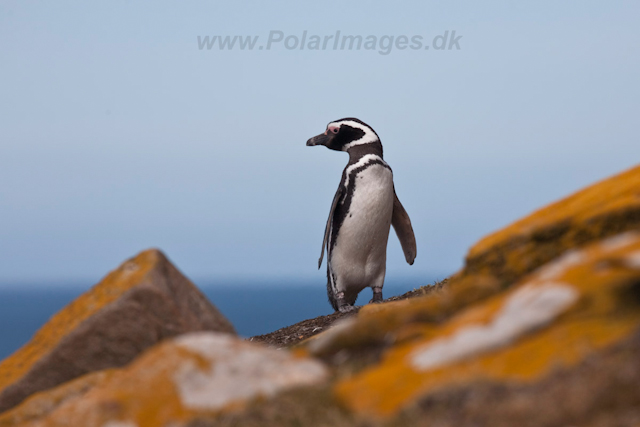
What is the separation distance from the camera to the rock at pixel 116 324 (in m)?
6.68

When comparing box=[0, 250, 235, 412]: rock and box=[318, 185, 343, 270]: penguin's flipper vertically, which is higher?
box=[318, 185, 343, 270]: penguin's flipper

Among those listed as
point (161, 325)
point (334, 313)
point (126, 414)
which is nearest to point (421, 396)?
point (126, 414)

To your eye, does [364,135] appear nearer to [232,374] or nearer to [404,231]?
[404,231]

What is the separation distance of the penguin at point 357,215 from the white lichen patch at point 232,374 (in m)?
7.35

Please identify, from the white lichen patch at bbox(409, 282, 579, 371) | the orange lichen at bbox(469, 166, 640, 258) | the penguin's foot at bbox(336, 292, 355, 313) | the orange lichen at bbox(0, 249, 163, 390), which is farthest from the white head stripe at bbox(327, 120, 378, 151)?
the white lichen patch at bbox(409, 282, 579, 371)

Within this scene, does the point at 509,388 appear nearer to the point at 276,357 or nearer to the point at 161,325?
the point at 276,357

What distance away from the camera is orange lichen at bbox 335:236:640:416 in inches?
152

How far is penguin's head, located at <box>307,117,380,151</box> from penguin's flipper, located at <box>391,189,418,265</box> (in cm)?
141

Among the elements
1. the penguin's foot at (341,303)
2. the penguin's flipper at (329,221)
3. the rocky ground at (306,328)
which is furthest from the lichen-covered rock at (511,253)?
the penguin's foot at (341,303)

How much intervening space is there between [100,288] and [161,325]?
2.99ft

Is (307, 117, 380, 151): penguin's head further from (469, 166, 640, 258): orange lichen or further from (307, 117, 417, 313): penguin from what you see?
(469, 166, 640, 258): orange lichen

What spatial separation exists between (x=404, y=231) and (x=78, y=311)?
7613 millimetres

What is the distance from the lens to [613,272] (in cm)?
428

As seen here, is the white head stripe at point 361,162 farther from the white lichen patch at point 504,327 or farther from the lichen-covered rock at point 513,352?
the white lichen patch at point 504,327
